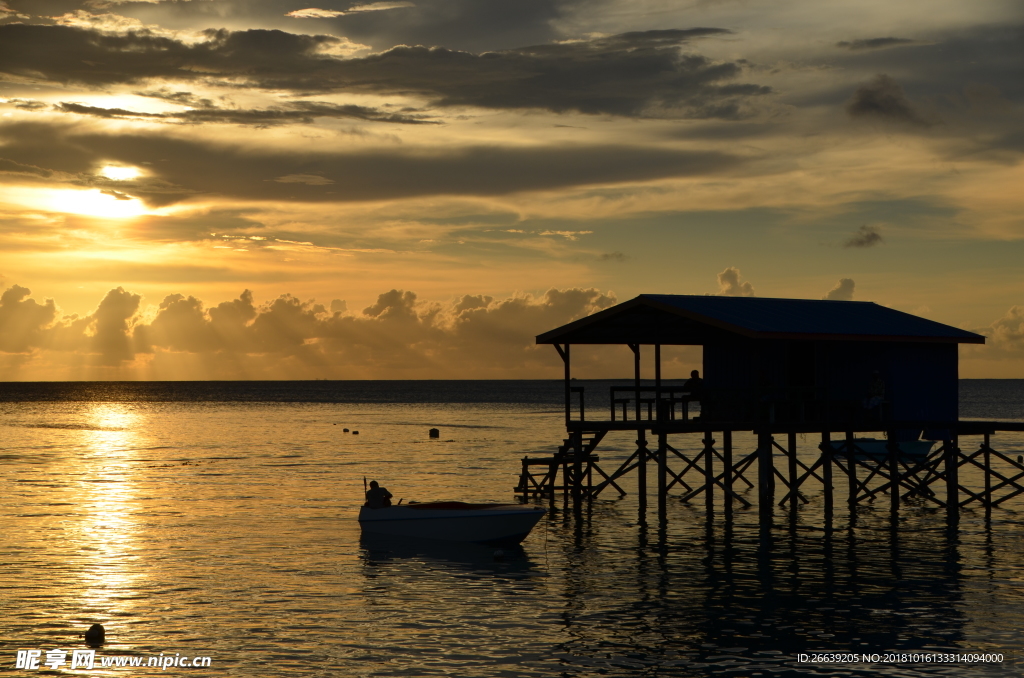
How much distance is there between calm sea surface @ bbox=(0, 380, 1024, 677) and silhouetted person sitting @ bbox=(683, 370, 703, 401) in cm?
426

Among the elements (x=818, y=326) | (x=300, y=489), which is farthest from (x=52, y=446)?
(x=818, y=326)

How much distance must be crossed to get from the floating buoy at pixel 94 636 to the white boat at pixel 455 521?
42.8 ft

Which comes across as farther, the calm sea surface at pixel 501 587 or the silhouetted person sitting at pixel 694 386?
the silhouetted person sitting at pixel 694 386

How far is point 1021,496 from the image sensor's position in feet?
147

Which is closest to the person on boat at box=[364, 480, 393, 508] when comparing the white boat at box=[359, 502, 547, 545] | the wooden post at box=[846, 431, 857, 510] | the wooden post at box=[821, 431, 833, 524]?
the white boat at box=[359, 502, 547, 545]

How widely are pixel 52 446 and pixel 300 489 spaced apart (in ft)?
130

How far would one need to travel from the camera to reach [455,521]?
1252 inches

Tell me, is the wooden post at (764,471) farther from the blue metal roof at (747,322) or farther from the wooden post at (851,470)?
the blue metal roof at (747,322)

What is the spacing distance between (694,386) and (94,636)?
21.5m

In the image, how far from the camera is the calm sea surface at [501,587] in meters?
19.0

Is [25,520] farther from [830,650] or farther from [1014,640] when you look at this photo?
[1014,640]

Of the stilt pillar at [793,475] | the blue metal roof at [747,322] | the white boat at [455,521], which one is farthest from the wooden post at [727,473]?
the white boat at [455,521]

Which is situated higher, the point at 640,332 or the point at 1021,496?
the point at 640,332

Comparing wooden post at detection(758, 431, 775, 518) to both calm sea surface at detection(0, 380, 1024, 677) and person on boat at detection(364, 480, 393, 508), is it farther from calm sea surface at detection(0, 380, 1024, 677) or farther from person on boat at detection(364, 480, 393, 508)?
person on boat at detection(364, 480, 393, 508)
